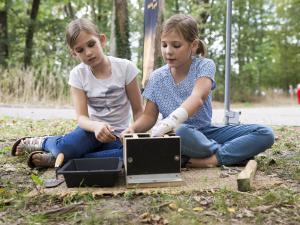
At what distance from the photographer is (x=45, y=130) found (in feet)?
16.6

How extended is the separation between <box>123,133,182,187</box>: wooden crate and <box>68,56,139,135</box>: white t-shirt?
72 centimetres

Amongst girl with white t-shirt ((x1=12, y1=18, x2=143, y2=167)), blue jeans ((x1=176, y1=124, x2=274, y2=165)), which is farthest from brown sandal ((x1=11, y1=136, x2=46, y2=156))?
blue jeans ((x1=176, y1=124, x2=274, y2=165))

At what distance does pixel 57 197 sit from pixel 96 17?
21305 millimetres

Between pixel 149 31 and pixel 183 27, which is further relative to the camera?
pixel 149 31

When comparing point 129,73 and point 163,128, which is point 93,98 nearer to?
point 129,73

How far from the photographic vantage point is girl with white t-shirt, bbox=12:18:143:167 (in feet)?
9.04

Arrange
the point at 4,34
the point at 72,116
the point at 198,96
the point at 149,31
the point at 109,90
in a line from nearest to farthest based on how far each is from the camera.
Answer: the point at 198,96
the point at 109,90
the point at 149,31
the point at 72,116
the point at 4,34

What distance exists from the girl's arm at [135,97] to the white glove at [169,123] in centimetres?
61

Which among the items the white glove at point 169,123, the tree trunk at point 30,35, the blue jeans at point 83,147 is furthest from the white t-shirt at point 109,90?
the tree trunk at point 30,35

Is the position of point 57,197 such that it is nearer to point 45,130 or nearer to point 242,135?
point 242,135

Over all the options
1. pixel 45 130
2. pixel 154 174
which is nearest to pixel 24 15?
pixel 45 130

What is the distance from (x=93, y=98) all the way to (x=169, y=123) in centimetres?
77

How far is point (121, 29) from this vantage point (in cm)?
863

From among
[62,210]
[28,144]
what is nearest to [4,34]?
[28,144]
